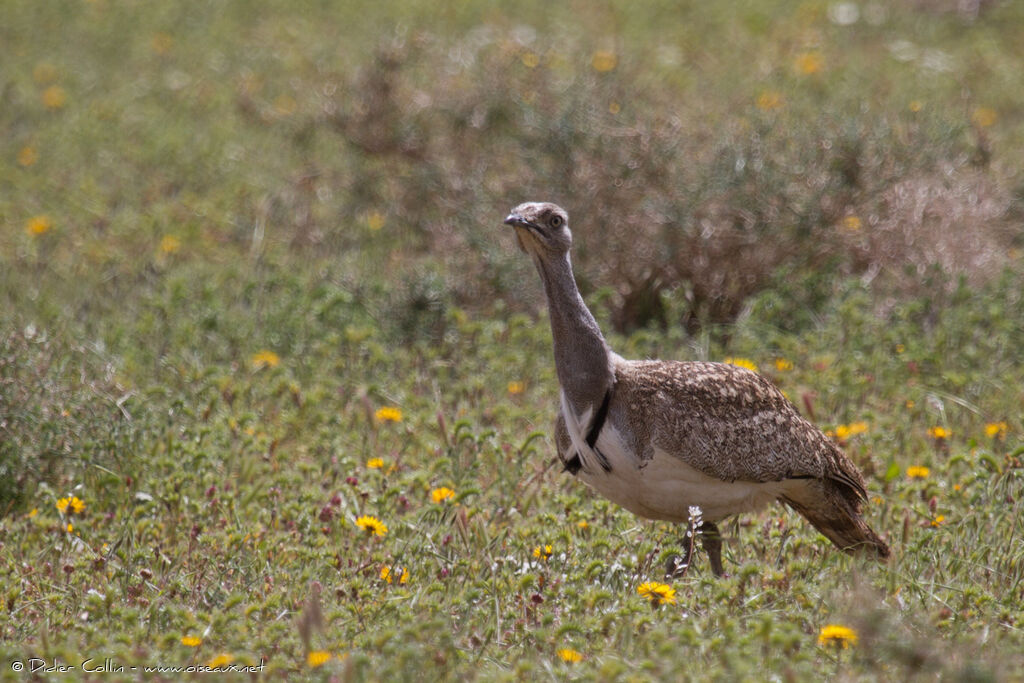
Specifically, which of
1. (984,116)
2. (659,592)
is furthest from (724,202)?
(984,116)

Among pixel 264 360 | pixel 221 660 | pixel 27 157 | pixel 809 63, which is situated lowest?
pixel 264 360

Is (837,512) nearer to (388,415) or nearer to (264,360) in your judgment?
(388,415)

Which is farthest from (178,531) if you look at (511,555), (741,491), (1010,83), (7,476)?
→ (1010,83)

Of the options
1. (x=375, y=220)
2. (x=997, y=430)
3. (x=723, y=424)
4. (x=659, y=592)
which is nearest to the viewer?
(x=659, y=592)

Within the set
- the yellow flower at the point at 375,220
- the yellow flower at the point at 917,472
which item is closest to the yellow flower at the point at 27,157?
the yellow flower at the point at 375,220

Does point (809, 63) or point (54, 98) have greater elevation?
point (809, 63)

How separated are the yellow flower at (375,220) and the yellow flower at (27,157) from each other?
286cm

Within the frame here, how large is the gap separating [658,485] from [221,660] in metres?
1.73

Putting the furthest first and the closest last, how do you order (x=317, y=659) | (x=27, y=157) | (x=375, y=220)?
1. (x=27, y=157)
2. (x=375, y=220)
3. (x=317, y=659)

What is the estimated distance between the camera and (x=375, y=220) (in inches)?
356

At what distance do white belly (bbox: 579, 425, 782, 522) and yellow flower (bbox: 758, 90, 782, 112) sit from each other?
5421mm

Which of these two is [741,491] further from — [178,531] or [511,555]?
[178,531]

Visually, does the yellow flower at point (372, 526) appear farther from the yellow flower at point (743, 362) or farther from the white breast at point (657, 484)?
the yellow flower at point (743, 362)

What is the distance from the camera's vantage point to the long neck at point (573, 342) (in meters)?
4.61
